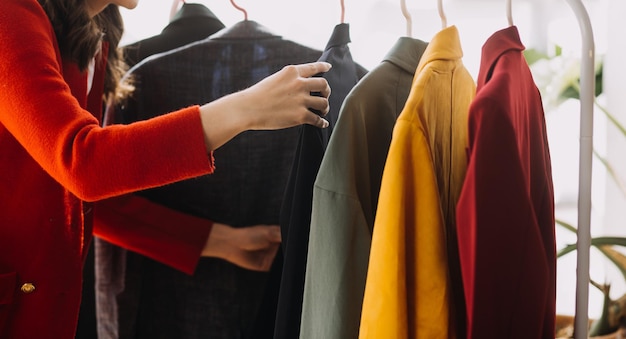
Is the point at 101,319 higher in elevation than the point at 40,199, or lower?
lower

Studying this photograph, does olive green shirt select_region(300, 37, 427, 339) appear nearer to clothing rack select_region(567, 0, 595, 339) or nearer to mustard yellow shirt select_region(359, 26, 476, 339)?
mustard yellow shirt select_region(359, 26, 476, 339)

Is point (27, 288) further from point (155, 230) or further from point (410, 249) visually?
point (410, 249)

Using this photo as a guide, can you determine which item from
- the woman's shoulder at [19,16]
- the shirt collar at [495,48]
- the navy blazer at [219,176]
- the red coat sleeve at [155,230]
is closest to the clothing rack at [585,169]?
the shirt collar at [495,48]

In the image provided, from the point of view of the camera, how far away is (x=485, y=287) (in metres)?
0.70

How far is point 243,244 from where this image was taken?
1.19 m

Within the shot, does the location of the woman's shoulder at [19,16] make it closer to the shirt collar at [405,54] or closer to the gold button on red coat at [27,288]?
the gold button on red coat at [27,288]

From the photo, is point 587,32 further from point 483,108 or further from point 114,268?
point 114,268

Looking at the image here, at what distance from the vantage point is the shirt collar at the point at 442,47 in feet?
2.85

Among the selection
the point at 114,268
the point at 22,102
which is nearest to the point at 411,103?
the point at 22,102

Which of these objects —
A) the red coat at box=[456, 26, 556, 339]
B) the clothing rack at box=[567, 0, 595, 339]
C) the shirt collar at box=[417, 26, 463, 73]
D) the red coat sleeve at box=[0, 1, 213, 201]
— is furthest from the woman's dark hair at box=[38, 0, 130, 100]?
the clothing rack at box=[567, 0, 595, 339]

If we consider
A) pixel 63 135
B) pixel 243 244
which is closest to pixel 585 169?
pixel 243 244

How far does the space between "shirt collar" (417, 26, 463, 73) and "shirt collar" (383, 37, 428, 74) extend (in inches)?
2.3

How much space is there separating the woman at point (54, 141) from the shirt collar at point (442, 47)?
142 mm

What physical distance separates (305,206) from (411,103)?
23cm
